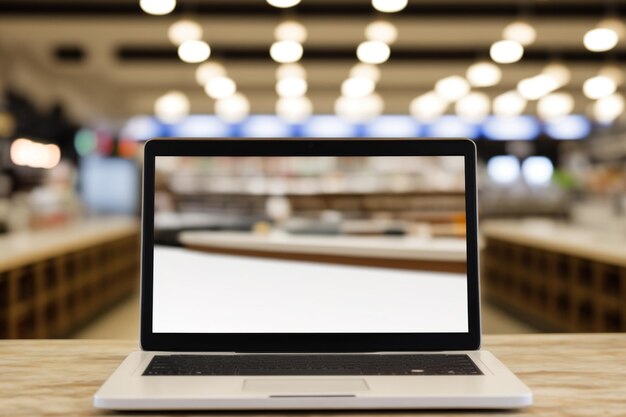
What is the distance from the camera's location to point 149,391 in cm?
86

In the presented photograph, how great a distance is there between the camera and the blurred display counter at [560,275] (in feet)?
14.3

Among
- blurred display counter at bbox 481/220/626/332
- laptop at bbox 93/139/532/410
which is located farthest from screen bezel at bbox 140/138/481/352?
blurred display counter at bbox 481/220/626/332

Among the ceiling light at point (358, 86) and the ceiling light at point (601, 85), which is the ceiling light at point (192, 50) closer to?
the ceiling light at point (358, 86)

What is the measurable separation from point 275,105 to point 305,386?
13673mm

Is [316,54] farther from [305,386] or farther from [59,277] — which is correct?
[305,386]

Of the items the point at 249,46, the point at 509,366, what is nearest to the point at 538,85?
the point at 249,46

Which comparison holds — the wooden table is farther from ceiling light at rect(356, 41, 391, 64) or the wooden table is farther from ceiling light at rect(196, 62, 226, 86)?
ceiling light at rect(196, 62, 226, 86)

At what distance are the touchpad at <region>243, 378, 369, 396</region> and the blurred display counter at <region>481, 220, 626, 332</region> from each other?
3.61 m

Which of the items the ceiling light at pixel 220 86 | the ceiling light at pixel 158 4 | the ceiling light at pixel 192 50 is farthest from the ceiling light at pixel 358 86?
the ceiling light at pixel 158 4

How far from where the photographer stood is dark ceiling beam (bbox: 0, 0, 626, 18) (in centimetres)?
757

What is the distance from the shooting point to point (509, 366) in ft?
3.58

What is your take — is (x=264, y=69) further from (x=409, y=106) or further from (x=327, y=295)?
(x=327, y=295)

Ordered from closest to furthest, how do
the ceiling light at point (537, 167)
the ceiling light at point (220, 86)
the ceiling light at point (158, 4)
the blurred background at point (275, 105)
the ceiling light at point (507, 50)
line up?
the ceiling light at point (158, 4) → the blurred background at point (275, 105) → the ceiling light at point (507, 50) → the ceiling light at point (220, 86) → the ceiling light at point (537, 167)

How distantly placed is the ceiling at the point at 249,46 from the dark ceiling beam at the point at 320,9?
0.01m
